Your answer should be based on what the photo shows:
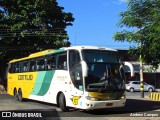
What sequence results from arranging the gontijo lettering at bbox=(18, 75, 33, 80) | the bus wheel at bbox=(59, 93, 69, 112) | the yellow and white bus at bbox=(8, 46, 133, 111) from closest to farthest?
the yellow and white bus at bbox=(8, 46, 133, 111) < the bus wheel at bbox=(59, 93, 69, 112) < the gontijo lettering at bbox=(18, 75, 33, 80)

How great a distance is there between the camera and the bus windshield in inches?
671

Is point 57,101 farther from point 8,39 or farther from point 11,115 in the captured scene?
point 8,39

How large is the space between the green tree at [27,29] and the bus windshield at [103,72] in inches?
782

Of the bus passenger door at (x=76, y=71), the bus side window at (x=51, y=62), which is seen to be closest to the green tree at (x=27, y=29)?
the bus side window at (x=51, y=62)

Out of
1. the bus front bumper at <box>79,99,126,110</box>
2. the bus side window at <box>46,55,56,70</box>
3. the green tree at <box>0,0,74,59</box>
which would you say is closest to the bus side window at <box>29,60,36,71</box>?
the bus side window at <box>46,55,56,70</box>

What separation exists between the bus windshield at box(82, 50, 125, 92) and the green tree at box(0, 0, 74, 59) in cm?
1987

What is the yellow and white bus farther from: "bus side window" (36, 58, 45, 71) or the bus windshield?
"bus side window" (36, 58, 45, 71)

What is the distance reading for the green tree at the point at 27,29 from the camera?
1487 inches

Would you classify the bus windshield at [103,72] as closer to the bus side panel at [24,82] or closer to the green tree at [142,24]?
the green tree at [142,24]

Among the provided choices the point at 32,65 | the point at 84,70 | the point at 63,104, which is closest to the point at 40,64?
the point at 32,65

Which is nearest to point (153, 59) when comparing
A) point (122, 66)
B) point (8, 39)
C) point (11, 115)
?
point (122, 66)

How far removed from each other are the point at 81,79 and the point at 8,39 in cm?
2246

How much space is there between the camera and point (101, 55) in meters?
17.9

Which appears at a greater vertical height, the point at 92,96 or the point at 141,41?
the point at 141,41
